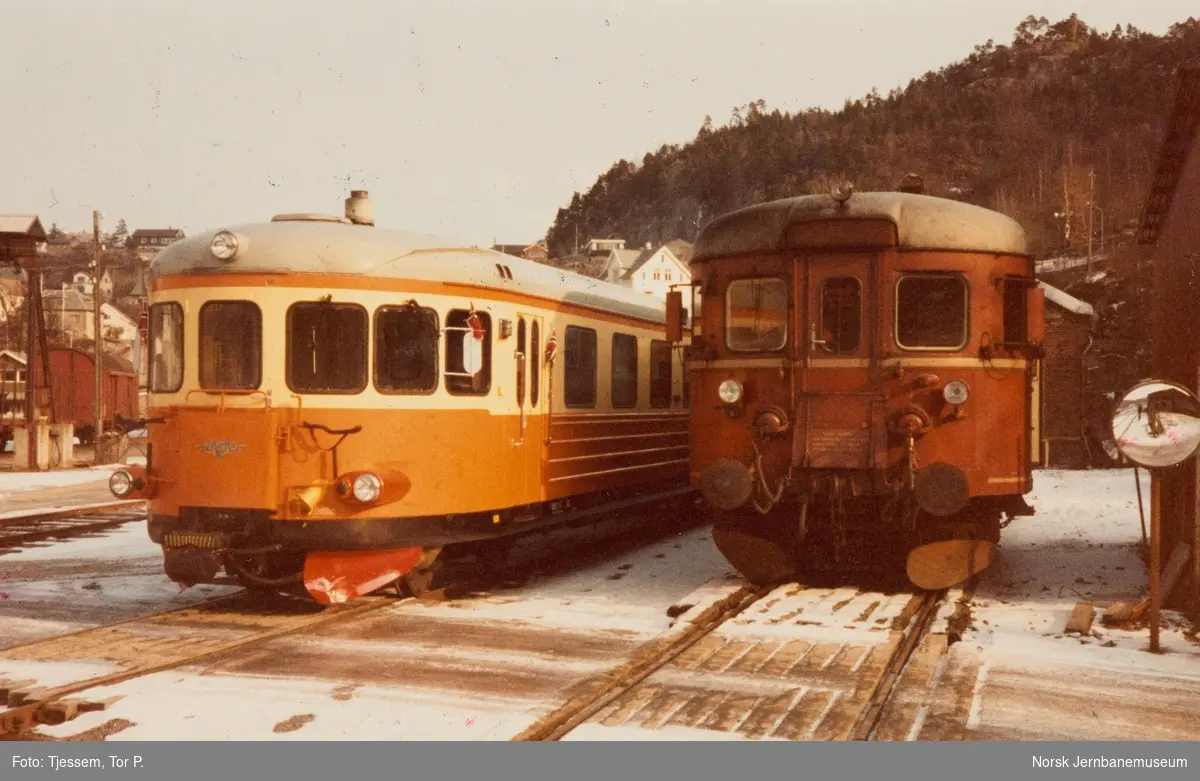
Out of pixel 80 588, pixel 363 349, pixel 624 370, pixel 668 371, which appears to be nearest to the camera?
pixel 363 349

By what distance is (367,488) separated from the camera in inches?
360

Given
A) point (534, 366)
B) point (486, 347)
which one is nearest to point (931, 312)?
point (534, 366)

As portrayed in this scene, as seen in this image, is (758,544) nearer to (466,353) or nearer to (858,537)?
(858,537)

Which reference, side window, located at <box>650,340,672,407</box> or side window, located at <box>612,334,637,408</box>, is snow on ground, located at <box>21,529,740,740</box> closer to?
side window, located at <box>612,334,637,408</box>

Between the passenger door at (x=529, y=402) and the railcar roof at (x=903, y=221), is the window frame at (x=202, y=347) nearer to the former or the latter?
the passenger door at (x=529, y=402)

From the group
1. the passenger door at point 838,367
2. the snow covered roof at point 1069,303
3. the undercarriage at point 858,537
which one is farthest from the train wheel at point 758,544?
the snow covered roof at point 1069,303

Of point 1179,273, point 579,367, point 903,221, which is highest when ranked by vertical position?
point 903,221

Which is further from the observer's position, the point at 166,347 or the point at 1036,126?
the point at 1036,126

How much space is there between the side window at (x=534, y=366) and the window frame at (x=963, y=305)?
10.7 feet

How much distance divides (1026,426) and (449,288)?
16.2ft

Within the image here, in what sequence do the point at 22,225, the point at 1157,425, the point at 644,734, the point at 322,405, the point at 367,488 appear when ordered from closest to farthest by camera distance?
the point at 644,734 → the point at 1157,425 → the point at 367,488 → the point at 322,405 → the point at 22,225

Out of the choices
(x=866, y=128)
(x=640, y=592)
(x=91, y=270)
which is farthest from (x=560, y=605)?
(x=91, y=270)

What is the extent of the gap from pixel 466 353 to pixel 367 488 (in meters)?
1.41

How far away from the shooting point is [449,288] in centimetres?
990
